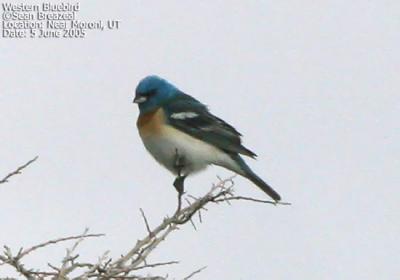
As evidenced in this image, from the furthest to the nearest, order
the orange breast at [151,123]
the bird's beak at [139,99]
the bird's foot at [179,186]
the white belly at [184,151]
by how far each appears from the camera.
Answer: the bird's beak at [139,99], the orange breast at [151,123], the white belly at [184,151], the bird's foot at [179,186]

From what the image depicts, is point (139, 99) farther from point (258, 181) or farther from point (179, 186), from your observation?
point (179, 186)

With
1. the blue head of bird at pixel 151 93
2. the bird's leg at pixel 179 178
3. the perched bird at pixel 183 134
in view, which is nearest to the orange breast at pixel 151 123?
the perched bird at pixel 183 134

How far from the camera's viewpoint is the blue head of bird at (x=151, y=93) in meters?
9.25

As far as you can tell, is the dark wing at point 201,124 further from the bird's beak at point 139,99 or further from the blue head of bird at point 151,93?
the bird's beak at point 139,99

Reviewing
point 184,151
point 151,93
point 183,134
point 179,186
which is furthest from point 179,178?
point 151,93

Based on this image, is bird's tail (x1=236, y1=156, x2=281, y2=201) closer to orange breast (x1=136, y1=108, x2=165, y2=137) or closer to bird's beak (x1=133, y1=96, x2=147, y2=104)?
orange breast (x1=136, y1=108, x2=165, y2=137)

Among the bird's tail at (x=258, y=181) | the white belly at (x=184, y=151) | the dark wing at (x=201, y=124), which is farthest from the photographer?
the dark wing at (x=201, y=124)

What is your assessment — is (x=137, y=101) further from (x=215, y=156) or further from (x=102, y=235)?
(x=102, y=235)

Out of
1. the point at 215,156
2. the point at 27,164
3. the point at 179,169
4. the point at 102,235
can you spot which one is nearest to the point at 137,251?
the point at 102,235

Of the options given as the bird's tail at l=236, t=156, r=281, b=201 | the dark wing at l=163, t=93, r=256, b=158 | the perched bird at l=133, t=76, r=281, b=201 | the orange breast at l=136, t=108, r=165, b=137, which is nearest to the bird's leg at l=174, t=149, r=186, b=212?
the perched bird at l=133, t=76, r=281, b=201

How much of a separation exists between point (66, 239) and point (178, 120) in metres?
4.20

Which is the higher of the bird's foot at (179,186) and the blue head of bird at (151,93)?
the blue head of bird at (151,93)

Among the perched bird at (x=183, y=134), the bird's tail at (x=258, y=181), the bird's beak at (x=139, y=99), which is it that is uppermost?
the bird's beak at (x=139, y=99)

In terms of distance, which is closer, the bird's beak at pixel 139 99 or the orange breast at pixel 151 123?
the orange breast at pixel 151 123
